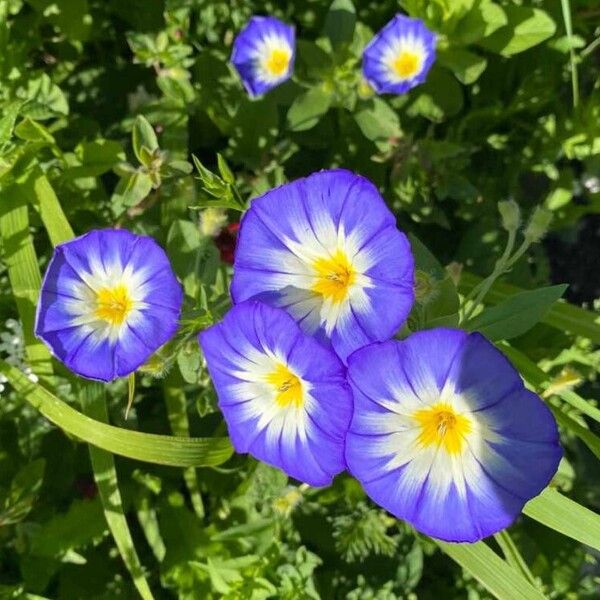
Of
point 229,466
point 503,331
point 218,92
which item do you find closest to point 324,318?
point 503,331

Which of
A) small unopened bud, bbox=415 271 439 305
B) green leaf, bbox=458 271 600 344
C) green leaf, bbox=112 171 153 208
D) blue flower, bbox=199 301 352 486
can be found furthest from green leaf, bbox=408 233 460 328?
green leaf, bbox=112 171 153 208

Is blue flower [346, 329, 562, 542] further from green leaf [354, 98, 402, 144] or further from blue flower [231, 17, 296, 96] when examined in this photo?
blue flower [231, 17, 296, 96]

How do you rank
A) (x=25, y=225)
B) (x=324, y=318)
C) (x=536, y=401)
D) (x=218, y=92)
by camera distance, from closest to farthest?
(x=536, y=401) < (x=324, y=318) < (x=25, y=225) < (x=218, y=92)

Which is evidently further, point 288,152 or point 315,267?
point 288,152

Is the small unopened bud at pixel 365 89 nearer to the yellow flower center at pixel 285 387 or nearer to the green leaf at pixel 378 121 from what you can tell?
the green leaf at pixel 378 121

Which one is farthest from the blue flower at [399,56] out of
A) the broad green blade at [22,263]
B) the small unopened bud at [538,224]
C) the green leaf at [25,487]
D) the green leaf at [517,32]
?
the green leaf at [25,487]

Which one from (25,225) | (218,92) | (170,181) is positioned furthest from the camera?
(218,92)

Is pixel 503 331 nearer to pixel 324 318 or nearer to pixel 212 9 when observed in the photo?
pixel 324 318
